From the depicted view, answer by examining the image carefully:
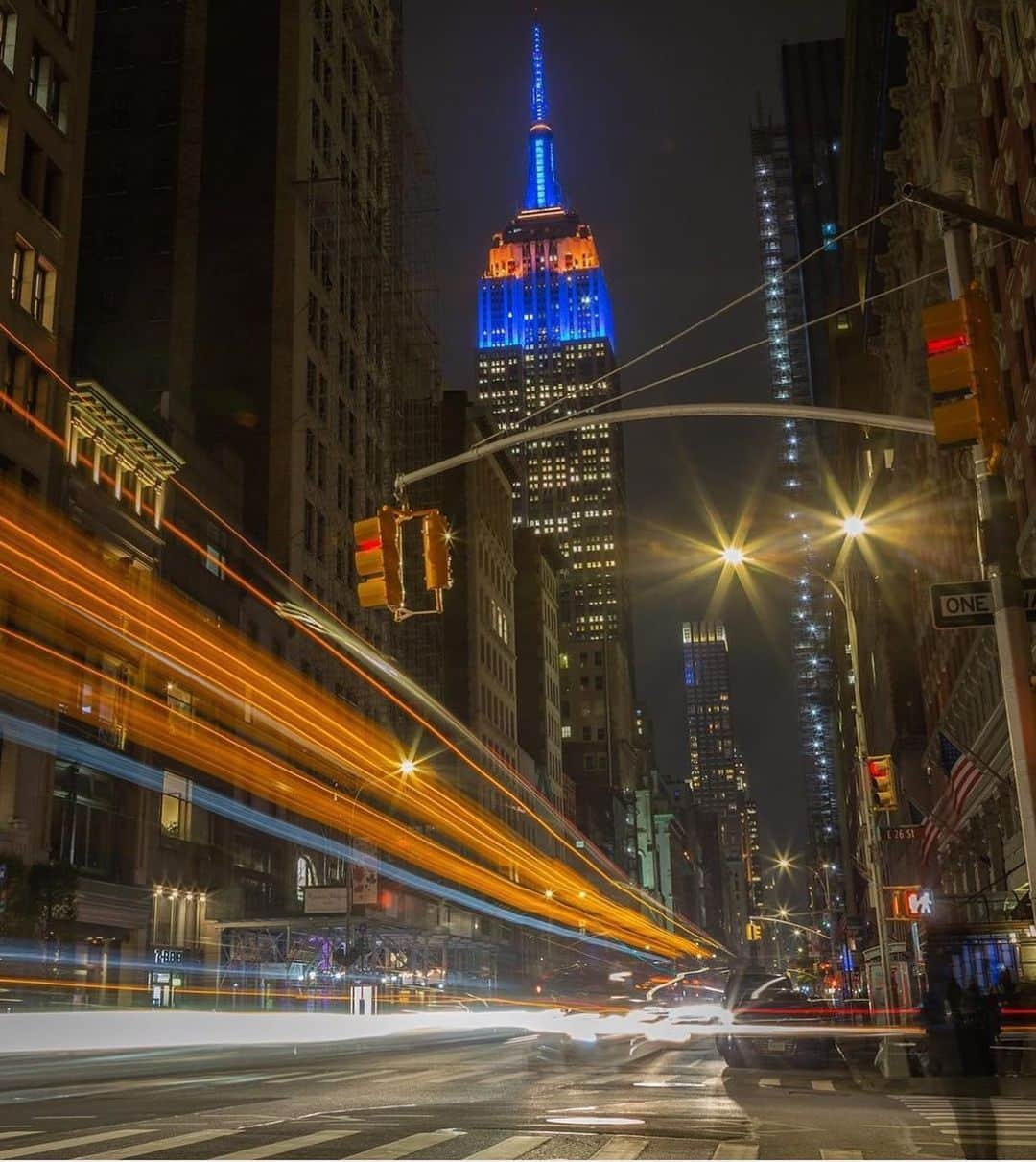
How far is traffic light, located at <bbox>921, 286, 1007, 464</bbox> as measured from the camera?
1105 cm

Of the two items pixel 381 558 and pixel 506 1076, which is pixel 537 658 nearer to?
pixel 506 1076

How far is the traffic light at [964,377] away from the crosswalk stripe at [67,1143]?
406 inches

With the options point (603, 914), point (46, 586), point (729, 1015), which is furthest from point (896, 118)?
point (603, 914)

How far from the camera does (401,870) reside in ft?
230

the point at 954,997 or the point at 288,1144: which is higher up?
the point at 954,997

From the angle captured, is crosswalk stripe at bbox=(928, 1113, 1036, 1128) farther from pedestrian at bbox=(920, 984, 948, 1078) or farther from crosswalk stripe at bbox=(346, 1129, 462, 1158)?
crosswalk stripe at bbox=(346, 1129, 462, 1158)

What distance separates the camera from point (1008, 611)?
40.0ft

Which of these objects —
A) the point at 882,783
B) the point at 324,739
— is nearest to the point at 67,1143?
the point at 882,783

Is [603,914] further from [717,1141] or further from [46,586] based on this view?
[717,1141]

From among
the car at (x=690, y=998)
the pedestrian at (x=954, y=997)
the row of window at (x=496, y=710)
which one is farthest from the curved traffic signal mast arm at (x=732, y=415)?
the row of window at (x=496, y=710)

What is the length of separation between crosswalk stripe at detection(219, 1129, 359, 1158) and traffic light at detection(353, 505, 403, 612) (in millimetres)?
5595

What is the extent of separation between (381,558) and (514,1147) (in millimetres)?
6380

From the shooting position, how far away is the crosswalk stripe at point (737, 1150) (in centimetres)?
1173

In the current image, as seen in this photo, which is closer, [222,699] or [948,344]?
[948,344]
